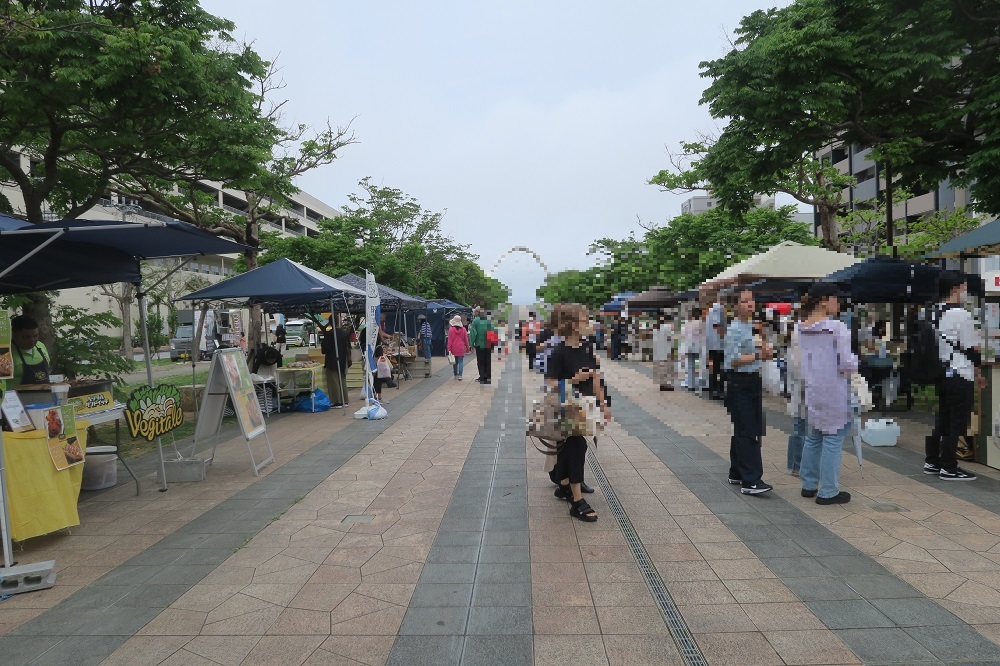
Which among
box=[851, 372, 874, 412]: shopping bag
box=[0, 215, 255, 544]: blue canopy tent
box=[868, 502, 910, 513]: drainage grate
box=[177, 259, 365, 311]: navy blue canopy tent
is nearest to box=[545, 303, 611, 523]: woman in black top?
box=[851, 372, 874, 412]: shopping bag

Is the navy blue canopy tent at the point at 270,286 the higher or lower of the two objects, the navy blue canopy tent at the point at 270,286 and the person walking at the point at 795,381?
the higher

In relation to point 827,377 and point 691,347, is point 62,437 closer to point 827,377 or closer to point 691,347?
point 827,377

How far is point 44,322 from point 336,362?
4.46 metres

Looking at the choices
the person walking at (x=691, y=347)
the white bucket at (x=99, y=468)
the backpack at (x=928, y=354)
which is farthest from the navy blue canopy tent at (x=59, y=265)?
the backpack at (x=928, y=354)

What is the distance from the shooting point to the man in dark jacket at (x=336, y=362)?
11.2m

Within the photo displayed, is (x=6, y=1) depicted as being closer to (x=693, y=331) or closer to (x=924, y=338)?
(x=693, y=331)

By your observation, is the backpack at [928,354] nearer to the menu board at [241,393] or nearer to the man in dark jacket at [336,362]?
the menu board at [241,393]

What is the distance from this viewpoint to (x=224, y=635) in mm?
3115

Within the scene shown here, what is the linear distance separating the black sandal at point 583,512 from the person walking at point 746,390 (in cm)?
147

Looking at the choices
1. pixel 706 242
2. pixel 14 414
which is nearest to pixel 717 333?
pixel 14 414

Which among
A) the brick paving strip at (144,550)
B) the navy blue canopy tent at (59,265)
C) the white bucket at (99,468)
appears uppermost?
the navy blue canopy tent at (59,265)

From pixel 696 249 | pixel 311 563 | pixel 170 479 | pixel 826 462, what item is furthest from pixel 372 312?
pixel 696 249

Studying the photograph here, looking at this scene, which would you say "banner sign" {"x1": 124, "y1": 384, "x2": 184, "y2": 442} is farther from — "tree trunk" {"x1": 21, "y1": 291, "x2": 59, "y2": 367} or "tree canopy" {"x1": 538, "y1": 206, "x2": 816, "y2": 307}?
"tree canopy" {"x1": 538, "y1": 206, "x2": 816, "y2": 307}

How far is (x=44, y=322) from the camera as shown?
8320 mm
